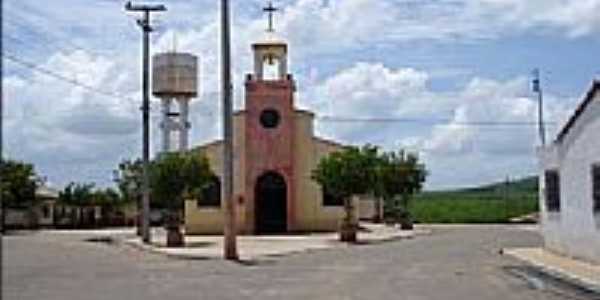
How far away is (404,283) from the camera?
22.6 meters

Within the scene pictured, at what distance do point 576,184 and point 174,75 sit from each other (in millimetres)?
44429

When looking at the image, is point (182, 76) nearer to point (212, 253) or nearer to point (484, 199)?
point (212, 253)

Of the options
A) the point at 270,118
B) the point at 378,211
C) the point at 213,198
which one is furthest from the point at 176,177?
the point at 378,211

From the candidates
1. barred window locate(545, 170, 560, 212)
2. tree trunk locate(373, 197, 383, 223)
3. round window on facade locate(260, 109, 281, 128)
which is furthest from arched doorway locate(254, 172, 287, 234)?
barred window locate(545, 170, 560, 212)

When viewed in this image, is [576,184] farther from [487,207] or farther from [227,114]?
[487,207]

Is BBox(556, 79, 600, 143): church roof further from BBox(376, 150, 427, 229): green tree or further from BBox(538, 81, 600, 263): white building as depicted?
BBox(376, 150, 427, 229): green tree

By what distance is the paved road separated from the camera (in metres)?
20.1

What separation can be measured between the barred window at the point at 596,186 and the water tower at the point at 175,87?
4482cm

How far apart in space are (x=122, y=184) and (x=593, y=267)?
1248 inches

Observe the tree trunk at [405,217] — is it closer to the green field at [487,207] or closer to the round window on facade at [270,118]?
the green field at [487,207]

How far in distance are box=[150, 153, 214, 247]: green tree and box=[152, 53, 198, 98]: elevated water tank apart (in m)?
24.2

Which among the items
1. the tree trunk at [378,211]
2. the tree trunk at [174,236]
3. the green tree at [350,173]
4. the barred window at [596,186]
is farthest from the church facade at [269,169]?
the barred window at [596,186]

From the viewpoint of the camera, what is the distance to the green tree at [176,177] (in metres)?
45.3

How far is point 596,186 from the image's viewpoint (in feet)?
87.5
